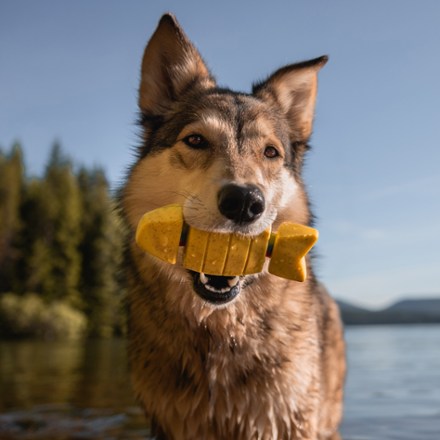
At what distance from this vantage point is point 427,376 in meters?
13.6

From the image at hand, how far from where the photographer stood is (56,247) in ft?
161

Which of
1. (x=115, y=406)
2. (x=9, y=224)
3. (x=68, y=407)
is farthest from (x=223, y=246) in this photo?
(x=9, y=224)

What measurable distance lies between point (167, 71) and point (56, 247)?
45.4m

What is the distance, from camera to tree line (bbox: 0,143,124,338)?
46938 millimetres

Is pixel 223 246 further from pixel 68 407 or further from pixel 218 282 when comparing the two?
pixel 68 407

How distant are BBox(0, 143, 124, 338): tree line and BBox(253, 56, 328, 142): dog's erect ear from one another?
133 ft

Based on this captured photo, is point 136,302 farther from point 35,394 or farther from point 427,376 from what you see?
point 427,376

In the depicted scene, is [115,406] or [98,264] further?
[98,264]

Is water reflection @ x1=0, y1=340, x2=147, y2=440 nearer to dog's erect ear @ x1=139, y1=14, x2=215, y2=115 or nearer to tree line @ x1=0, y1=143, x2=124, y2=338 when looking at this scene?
dog's erect ear @ x1=139, y1=14, x2=215, y2=115

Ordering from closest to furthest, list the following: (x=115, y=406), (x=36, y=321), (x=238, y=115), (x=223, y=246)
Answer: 1. (x=223, y=246)
2. (x=238, y=115)
3. (x=115, y=406)
4. (x=36, y=321)

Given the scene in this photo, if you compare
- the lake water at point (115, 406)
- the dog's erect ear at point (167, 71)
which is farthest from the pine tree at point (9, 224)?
the dog's erect ear at point (167, 71)

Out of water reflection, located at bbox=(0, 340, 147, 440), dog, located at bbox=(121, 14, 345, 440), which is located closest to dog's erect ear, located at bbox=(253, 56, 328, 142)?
dog, located at bbox=(121, 14, 345, 440)

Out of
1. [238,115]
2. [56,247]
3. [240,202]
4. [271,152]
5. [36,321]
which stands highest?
[238,115]

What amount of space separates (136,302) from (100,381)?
329 inches
